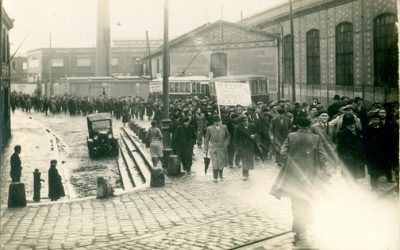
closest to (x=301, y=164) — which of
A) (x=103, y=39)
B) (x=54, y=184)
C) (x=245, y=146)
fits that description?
(x=245, y=146)

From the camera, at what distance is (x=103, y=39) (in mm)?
55406

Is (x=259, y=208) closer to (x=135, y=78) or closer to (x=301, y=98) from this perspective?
(x=301, y=98)

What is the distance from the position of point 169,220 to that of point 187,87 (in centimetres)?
2998

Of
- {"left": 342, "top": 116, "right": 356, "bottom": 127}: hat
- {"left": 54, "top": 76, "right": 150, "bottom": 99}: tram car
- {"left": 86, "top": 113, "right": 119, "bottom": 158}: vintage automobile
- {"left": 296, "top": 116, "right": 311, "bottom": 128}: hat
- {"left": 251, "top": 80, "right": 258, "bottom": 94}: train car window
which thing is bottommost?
{"left": 86, "top": 113, "right": 119, "bottom": 158}: vintage automobile

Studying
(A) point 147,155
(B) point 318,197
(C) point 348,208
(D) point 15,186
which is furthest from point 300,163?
(A) point 147,155

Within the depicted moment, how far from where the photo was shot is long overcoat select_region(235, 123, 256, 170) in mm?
13477

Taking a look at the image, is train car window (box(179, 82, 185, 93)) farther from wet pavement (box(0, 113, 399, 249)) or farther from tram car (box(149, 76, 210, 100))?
wet pavement (box(0, 113, 399, 249))

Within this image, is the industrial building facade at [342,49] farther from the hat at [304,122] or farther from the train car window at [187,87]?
the hat at [304,122]

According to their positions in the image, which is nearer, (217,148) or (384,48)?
(217,148)

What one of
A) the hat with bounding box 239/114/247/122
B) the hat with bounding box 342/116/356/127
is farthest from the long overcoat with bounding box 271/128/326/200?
the hat with bounding box 239/114/247/122

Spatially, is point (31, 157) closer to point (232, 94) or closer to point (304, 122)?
point (232, 94)

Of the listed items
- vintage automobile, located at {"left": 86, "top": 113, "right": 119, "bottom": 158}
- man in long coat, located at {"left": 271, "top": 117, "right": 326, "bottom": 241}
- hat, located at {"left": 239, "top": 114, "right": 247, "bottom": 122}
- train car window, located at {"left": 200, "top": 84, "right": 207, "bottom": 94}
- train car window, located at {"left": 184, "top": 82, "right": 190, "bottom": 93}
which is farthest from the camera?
train car window, located at {"left": 184, "top": 82, "right": 190, "bottom": 93}

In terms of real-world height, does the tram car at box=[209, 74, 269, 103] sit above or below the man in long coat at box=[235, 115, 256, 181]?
above

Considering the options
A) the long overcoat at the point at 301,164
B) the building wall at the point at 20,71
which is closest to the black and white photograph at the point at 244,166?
the long overcoat at the point at 301,164
